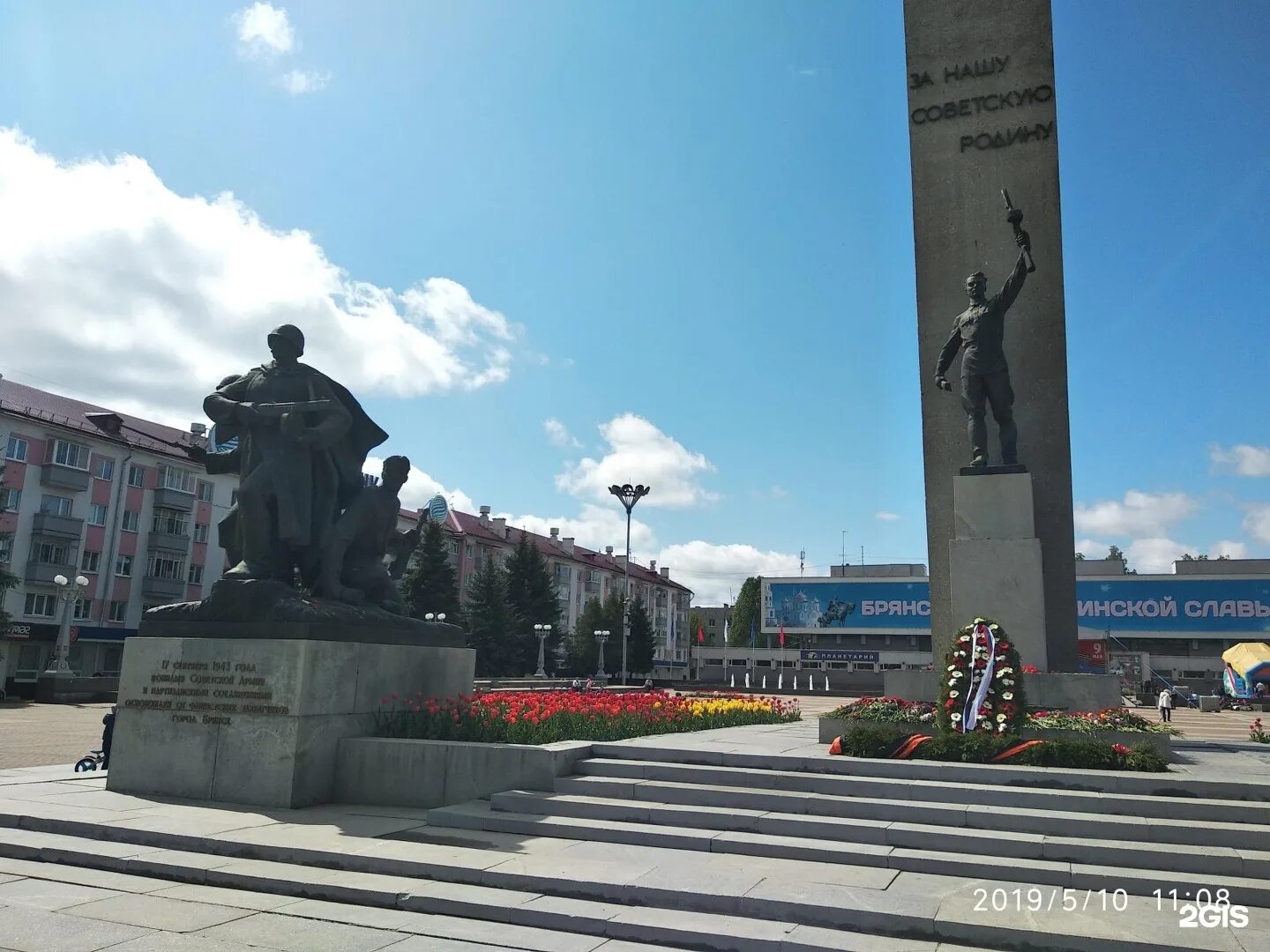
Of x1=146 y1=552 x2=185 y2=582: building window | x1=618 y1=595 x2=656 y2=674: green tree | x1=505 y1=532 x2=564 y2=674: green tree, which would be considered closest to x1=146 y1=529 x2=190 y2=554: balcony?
x1=146 y1=552 x2=185 y2=582: building window

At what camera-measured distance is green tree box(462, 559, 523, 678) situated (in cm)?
5312

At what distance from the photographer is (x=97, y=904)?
6238 millimetres

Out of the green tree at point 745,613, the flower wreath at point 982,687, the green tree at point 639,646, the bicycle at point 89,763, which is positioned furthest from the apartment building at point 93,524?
the green tree at point 745,613

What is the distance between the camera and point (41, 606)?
4644cm

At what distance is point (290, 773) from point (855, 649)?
64795mm

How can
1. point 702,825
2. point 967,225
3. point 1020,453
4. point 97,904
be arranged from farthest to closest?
point 967,225, point 1020,453, point 702,825, point 97,904

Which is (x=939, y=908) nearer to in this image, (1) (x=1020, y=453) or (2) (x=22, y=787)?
(2) (x=22, y=787)

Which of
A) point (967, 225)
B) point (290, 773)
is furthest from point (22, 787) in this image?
point (967, 225)

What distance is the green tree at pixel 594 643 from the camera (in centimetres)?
6397

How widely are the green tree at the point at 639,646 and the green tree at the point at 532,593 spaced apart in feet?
21.9

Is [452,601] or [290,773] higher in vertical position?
[452,601]

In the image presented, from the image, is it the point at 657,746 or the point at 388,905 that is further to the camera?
the point at 657,746

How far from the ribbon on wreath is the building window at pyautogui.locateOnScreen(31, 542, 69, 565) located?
48.6 meters

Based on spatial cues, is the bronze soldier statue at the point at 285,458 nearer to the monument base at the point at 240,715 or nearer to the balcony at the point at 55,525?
the monument base at the point at 240,715
